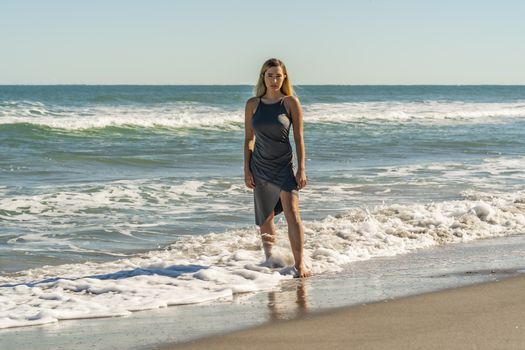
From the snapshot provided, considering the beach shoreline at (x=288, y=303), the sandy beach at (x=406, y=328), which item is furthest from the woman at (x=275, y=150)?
the sandy beach at (x=406, y=328)

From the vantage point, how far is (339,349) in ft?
15.0

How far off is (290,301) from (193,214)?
480 centimetres

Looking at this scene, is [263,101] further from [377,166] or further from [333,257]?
[377,166]

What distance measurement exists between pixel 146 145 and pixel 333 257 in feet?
51.4

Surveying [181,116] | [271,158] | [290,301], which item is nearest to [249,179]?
[271,158]

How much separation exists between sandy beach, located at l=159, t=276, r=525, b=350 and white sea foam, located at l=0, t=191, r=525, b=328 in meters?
1.08

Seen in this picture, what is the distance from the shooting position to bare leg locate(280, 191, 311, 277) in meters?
6.90

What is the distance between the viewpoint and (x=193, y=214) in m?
10.6

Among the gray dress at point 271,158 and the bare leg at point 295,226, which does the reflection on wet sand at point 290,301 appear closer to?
the bare leg at point 295,226
